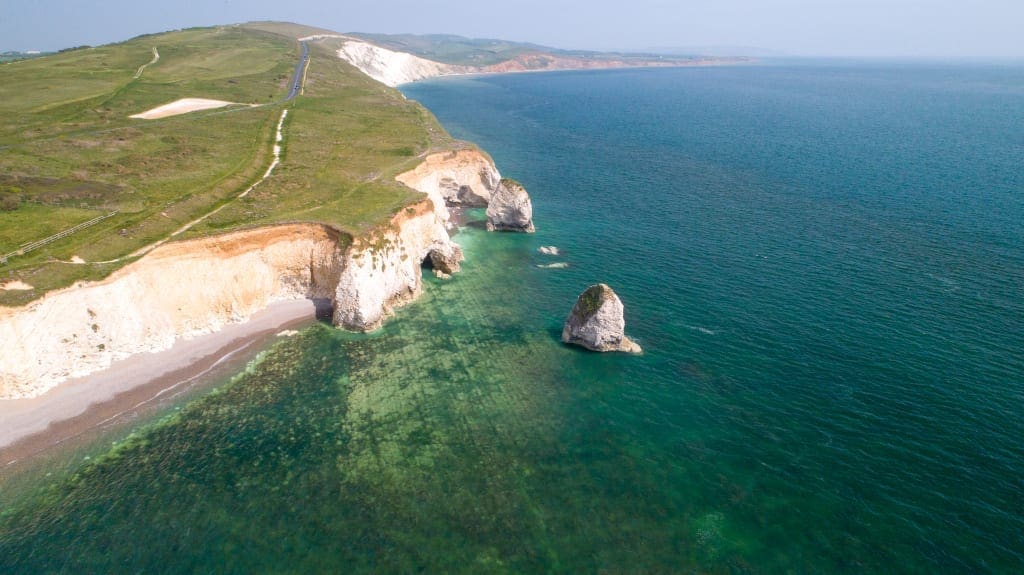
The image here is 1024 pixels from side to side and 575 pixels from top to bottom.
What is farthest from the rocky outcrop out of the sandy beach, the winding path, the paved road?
the winding path

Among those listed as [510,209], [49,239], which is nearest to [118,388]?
[49,239]

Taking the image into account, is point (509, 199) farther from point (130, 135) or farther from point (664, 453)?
point (130, 135)

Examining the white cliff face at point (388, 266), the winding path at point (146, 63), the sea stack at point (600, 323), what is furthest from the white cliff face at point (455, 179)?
the winding path at point (146, 63)

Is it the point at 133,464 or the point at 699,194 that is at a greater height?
the point at 699,194

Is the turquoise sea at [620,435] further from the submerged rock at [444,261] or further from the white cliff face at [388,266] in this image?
the submerged rock at [444,261]

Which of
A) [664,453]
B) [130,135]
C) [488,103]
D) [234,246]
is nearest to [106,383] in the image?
[234,246]
